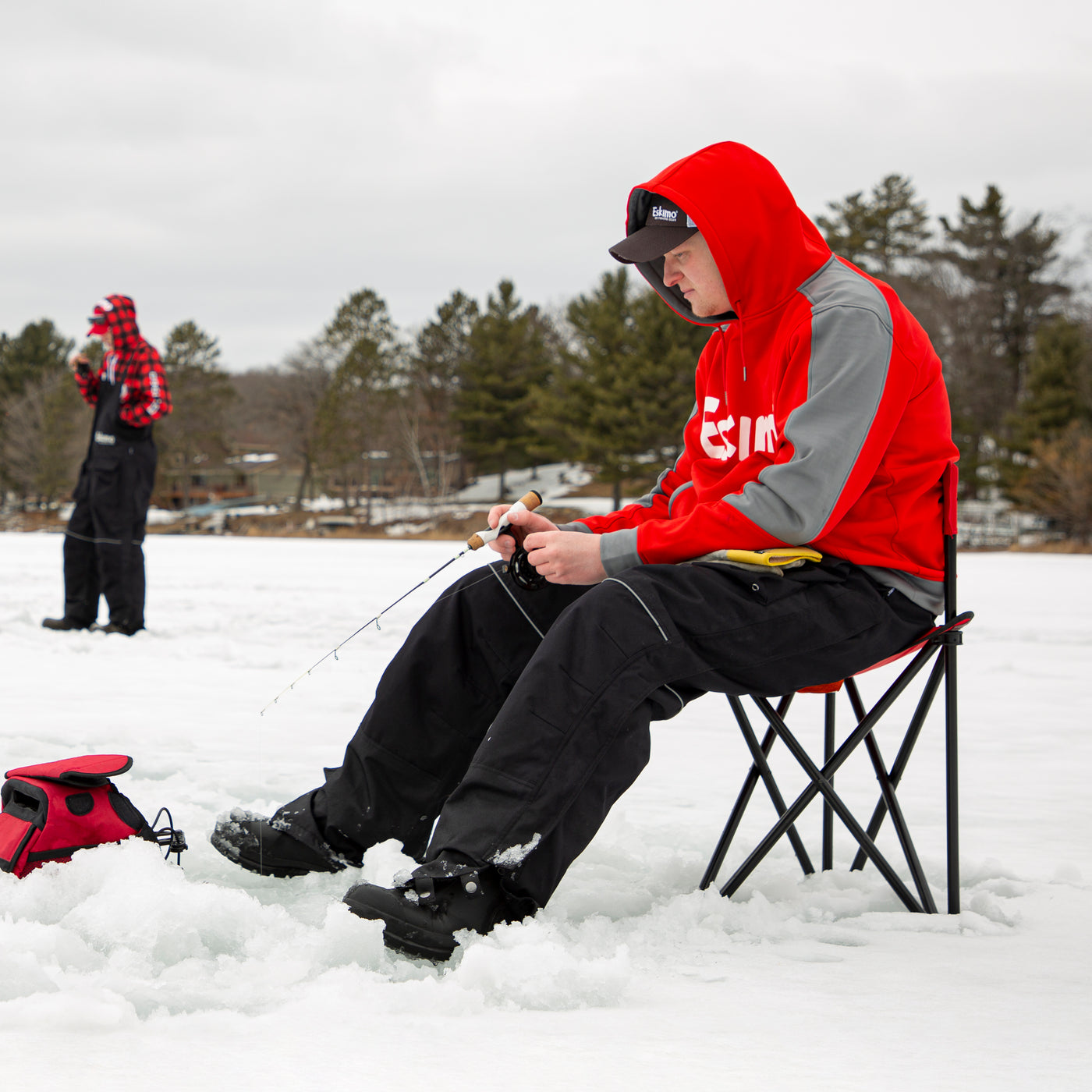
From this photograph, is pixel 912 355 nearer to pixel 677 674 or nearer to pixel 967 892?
pixel 677 674

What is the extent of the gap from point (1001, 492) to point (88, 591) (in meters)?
28.5

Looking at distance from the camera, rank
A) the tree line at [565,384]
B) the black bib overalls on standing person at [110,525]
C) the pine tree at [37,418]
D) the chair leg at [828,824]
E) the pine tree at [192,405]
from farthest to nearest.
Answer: the pine tree at [192,405], the pine tree at [37,418], the tree line at [565,384], the black bib overalls on standing person at [110,525], the chair leg at [828,824]

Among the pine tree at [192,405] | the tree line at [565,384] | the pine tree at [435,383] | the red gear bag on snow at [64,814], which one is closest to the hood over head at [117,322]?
the red gear bag on snow at [64,814]

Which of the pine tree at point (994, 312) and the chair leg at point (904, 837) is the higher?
the pine tree at point (994, 312)

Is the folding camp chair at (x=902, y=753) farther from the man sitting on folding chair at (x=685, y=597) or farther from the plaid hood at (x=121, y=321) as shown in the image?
the plaid hood at (x=121, y=321)

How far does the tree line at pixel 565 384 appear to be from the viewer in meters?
30.6

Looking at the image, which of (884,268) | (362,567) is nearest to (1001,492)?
(884,268)

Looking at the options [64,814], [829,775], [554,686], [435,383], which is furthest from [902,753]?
[435,383]

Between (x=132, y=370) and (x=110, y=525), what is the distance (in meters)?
0.87

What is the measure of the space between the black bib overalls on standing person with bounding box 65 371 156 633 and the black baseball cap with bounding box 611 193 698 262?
14.6ft

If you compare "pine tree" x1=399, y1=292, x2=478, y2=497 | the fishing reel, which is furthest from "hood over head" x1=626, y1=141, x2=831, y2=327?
"pine tree" x1=399, y1=292, x2=478, y2=497

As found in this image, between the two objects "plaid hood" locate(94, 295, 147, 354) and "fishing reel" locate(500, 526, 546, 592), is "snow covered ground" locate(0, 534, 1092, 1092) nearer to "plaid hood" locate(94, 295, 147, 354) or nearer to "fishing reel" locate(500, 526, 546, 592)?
"fishing reel" locate(500, 526, 546, 592)

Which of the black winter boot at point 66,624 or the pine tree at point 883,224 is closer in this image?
the black winter boot at point 66,624

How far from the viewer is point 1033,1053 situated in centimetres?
134
